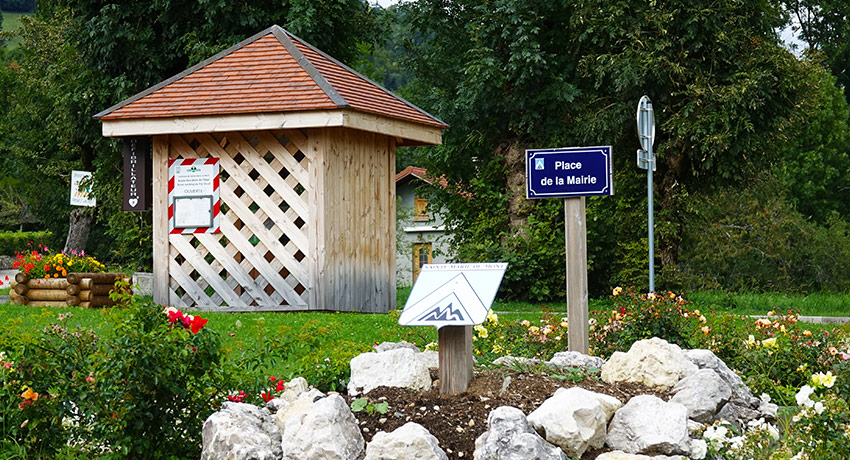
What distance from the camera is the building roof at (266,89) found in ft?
42.9

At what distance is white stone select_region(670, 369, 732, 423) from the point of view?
5.38 m

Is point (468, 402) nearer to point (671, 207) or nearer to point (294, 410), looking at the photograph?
point (294, 410)

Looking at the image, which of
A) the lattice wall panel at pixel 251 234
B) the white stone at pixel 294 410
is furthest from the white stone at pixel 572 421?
the lattice wall panel at pixel 251 234

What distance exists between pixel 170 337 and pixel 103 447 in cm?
96

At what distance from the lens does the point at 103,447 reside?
5566 mm

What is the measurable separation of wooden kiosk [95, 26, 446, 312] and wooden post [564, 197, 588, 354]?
17.3 feet

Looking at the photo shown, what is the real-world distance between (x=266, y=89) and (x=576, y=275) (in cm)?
691

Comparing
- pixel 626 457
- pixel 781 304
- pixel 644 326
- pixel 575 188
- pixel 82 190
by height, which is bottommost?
pixel 781 304

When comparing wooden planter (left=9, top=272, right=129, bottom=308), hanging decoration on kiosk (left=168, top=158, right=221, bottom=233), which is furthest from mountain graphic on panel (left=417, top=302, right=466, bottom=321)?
wooden planter (left=9, top=272, right=129, bottom=308)

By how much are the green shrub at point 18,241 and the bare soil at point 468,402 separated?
34460 millimetres

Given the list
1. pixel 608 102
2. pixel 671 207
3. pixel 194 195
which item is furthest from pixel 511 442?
pixel 608 102

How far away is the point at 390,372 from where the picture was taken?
5867 millimetres

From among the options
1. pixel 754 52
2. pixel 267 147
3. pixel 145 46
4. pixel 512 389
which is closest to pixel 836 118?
pixel 754 52

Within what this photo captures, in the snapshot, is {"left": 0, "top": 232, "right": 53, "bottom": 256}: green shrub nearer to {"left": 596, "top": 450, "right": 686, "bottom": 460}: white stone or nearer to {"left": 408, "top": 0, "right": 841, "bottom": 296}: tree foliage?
{"left": 408, "top": 0, "right": 841, "bottom": 296}: tree foliage
